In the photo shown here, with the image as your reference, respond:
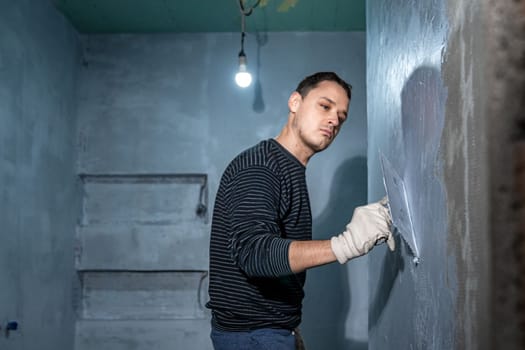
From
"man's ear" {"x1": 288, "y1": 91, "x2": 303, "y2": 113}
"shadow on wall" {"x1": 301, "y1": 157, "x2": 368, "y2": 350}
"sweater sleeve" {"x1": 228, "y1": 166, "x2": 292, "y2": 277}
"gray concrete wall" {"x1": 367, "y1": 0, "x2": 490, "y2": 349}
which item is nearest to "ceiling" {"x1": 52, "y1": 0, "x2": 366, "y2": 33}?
"shadow on wall" {"x1": 301, "y1": 157, "x2": 368, "y2": 350}

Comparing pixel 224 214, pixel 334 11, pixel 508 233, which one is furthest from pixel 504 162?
pixel 334 11

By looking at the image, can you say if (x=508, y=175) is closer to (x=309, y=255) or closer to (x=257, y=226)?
(x=309, y=255)

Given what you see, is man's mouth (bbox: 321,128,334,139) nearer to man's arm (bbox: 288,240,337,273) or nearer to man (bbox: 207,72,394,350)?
man (bbox: 207,72,394,350)

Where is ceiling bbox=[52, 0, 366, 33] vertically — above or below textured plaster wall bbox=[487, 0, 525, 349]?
above

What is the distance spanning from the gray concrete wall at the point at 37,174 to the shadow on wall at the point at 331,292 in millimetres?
1552

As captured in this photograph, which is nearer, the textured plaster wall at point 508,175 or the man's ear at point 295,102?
the textured plaster wall at point 508,175

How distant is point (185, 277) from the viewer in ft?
11.4

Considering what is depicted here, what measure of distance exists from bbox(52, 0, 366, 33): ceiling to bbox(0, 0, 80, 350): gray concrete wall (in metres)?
0.18

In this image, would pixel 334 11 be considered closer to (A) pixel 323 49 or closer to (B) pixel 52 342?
Result: (A) pixel 323 49

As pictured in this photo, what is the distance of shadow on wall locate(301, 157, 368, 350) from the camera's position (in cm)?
336

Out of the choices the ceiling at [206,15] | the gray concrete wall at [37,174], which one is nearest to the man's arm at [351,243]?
the gray concrete wall at [37,174]

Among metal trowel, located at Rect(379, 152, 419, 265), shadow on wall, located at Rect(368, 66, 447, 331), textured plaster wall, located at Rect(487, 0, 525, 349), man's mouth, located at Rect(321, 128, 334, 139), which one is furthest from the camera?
man's mouth, located at Rect(321, 128, 334, 139)

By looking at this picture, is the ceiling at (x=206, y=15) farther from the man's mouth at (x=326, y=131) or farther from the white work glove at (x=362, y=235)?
the white work glove at (x=362, y=235)

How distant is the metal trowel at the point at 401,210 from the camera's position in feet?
3.15
